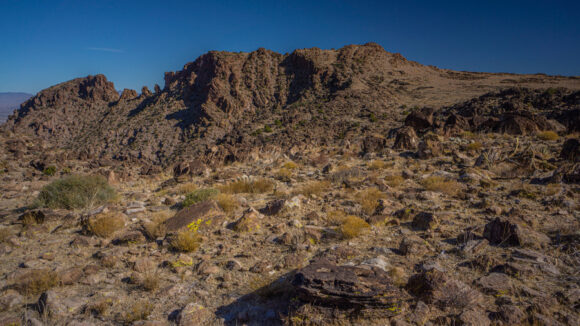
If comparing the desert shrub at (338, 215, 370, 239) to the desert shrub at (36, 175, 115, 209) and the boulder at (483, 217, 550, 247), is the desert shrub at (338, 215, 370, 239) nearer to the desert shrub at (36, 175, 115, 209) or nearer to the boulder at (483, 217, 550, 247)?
the boulder at (483, 217, 550, 247)

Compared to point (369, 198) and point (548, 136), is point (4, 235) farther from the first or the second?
point (548, 136)

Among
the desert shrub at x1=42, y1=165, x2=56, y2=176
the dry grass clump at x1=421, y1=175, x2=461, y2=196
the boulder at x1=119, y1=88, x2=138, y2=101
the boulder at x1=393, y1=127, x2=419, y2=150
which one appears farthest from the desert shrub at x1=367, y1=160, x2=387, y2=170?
the boulder at x1=119, y1=88, x2=138, y2=101

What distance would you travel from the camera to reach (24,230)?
176 inches

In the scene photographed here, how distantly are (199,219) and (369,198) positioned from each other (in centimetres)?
334

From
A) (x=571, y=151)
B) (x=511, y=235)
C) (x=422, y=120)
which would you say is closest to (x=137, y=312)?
(x=511, y=235)

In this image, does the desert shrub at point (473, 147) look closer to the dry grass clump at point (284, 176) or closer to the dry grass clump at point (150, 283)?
the dry grass clump at point (284, 176)

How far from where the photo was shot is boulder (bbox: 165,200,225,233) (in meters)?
4.28

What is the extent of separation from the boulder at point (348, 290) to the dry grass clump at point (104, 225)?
Answer: 369 centimetres

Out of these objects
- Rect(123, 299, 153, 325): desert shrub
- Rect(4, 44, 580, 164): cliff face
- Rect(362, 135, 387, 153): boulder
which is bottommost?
Rect(123, 299, 153, 325): desert shrub

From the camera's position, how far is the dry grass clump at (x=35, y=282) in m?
2.76

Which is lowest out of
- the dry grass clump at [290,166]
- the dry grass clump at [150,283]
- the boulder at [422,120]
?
the dry grass clump at [150,283]

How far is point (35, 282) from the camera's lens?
9.21ft

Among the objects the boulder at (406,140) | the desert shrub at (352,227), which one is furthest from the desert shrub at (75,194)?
the boulder at (406,140)

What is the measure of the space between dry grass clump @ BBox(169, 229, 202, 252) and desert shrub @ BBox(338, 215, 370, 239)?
224 centimetres
